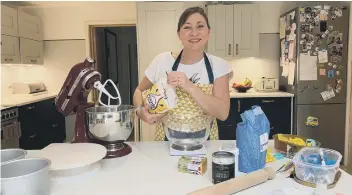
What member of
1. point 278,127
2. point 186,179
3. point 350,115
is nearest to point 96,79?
point 186,179

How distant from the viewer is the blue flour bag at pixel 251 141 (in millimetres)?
1019

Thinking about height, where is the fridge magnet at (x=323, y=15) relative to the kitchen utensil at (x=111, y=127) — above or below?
above

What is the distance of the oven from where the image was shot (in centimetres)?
278

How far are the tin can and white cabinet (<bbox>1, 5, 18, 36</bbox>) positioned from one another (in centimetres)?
322

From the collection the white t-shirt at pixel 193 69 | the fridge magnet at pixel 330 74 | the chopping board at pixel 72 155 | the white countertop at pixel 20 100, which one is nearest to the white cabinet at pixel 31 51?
the white countertop at pixel 20 100

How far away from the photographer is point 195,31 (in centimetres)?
139

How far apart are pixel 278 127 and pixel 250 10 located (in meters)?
1.49

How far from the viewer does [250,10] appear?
3545 millimetres

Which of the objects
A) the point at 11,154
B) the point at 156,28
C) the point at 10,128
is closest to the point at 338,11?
the point at 156,28

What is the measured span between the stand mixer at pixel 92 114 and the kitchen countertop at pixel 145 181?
10 cm

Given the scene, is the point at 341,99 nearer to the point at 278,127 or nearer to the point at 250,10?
the point at 278,127

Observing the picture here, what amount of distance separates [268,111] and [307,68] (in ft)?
2.16

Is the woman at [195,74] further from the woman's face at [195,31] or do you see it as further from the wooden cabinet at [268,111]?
the wooden cabinet at [268,111]

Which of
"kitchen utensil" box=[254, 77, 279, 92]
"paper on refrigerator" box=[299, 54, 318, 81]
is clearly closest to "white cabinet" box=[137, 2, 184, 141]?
"kitchen utensil" box=[254, 77, 279, 92]
